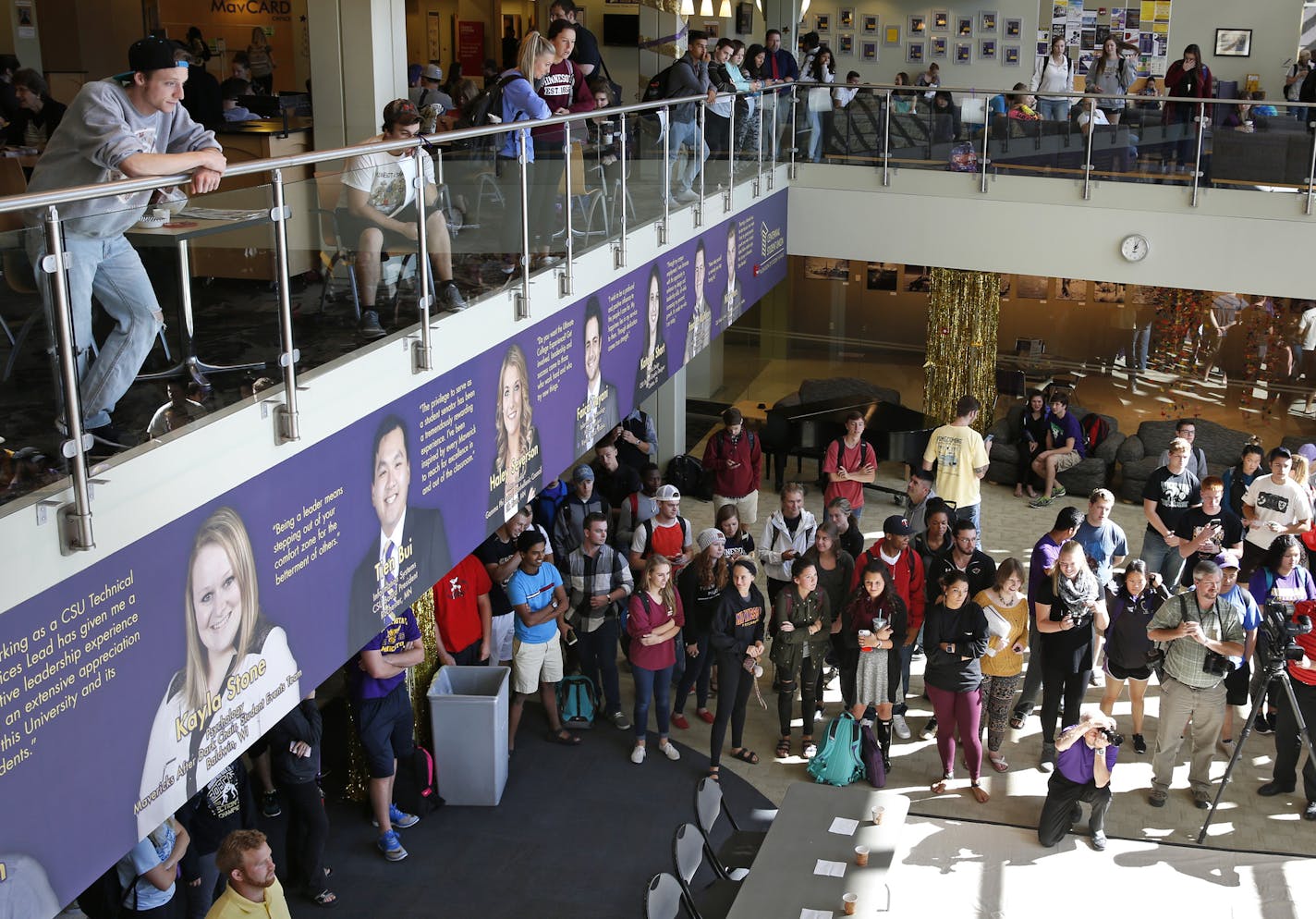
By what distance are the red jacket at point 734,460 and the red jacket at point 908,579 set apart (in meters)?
3.82

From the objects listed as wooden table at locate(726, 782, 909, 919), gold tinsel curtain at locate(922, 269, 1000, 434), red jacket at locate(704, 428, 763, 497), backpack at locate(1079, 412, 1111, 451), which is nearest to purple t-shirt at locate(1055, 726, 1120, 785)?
wooden table at locate(726, 782, 909, 919)

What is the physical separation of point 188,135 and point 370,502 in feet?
6.41

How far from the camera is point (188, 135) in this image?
4.83 meters

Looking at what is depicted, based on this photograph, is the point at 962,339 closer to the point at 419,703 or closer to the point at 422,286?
the point at 419,703

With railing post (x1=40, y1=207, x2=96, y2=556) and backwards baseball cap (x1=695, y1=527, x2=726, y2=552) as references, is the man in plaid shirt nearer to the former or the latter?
backwards baseball cap (x1=695, y1=527, x2=726, y2=552)

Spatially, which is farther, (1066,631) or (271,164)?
(1066,631)

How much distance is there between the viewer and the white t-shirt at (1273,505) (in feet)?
35.3

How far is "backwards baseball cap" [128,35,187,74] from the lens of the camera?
4.46m

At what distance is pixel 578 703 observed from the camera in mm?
10172

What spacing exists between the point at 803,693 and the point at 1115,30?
18.4 m

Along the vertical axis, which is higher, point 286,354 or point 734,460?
point 286,354

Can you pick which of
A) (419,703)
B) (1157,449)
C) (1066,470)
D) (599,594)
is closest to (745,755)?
(599,594)

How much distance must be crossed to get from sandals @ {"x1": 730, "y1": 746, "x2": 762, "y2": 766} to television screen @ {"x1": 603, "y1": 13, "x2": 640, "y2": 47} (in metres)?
12.7

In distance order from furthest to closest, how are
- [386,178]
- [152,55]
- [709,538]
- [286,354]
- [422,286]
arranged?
[709,538]
[422,286]
[386,178]
[286,354]
[152,55]
